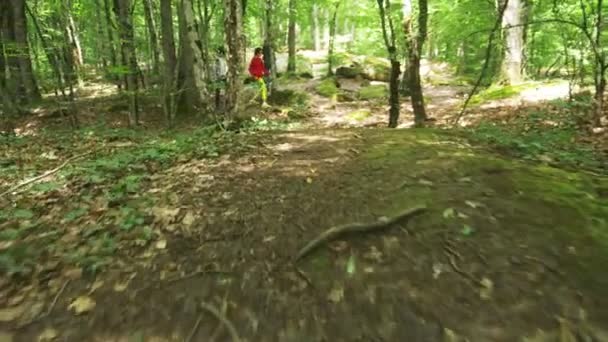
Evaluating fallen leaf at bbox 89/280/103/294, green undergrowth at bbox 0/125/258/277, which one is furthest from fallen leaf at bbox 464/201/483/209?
fallen leaf at bbox 89/280/103/294

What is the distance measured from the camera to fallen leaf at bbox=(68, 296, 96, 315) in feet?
8.87

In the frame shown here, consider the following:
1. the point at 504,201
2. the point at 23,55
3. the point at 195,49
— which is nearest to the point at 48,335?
the point at 504,201

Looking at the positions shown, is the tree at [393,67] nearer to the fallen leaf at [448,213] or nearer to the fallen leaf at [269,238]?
the fallen leaf at [448,213]

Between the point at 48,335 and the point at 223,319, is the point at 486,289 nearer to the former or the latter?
the point at 223,319

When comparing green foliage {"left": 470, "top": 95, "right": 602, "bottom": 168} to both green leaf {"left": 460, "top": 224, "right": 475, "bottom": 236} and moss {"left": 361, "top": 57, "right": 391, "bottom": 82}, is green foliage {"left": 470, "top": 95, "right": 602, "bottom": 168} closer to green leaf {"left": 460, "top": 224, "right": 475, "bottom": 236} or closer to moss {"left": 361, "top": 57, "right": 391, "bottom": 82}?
green leaf {"left": 460, "top": 224, "right": 475, "bottom": 236}

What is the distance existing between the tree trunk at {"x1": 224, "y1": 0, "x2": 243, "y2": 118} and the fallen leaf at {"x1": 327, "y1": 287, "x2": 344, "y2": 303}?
5.76 metres

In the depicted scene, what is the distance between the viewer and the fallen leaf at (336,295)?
2.68 meters

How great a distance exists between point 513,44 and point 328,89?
7059 millimetres

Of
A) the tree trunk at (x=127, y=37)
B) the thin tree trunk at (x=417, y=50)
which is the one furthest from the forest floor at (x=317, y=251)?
the tree trunk at (x=127, y=37)

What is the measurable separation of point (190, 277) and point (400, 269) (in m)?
1.57

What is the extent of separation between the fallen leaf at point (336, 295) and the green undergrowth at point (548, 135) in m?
3.59

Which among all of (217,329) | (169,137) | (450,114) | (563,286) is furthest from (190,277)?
(450,114)

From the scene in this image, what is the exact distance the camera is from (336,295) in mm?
2711

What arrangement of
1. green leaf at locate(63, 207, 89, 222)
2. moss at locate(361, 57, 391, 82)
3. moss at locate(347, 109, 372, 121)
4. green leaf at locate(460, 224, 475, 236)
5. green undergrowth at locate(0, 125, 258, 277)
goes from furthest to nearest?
moss at locate(361, 57, 391, 82)
moss at locate(347, 109, 372, 121)
green leaf at locate(63, 207, 89, 222)
green undergrowth at locate(0, 125, 258, 277)
green leaf at locate(460, 224, 475, 236)
